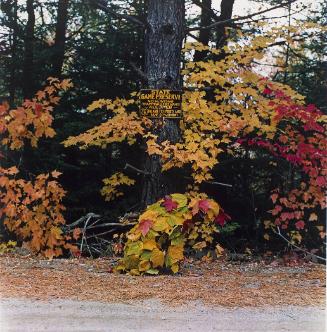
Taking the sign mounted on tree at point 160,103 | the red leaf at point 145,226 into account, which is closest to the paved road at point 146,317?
the red leaf at point 145,226

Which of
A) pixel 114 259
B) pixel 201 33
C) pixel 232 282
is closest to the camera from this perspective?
pixel 232 282

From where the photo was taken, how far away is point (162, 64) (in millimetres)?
6508

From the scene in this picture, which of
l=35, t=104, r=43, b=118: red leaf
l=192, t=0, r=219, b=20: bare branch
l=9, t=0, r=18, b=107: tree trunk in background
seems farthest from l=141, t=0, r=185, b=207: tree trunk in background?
l=9, t=0, r=18, b=107: tree trunk in background

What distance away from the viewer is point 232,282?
16.4 ft

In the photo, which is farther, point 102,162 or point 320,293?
point 102,162

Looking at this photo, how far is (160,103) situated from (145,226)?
2.01 metres

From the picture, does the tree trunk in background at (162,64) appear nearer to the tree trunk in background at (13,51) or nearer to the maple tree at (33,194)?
the maple tree at (33,194)

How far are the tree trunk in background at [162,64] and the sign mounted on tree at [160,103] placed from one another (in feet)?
0.32

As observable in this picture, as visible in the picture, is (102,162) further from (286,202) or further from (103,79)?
(286,202)

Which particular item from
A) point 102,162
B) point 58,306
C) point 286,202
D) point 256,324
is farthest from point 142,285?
point 102,162

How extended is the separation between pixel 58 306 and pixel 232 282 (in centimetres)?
195

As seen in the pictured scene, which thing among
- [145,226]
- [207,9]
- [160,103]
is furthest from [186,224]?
[207,9]

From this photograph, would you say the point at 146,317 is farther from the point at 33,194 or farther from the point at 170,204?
the point at 33,194

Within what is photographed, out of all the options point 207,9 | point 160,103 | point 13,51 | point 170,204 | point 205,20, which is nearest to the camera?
point 170,204
